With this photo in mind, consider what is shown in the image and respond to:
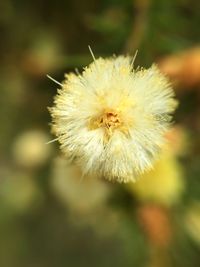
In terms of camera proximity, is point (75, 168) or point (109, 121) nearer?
point (109, 121)

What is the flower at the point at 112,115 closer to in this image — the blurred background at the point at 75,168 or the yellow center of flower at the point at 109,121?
the yellow center of flower at the point at 109,121

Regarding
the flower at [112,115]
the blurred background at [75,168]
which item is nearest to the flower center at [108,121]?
the flower at [112,115]

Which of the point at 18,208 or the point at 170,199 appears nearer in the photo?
the point at 170,199

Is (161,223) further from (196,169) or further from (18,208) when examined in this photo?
(18,208)

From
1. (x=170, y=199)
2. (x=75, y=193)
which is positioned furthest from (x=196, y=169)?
(x=75, y=193)

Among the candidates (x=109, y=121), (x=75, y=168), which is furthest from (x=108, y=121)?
(x=75, y=168)

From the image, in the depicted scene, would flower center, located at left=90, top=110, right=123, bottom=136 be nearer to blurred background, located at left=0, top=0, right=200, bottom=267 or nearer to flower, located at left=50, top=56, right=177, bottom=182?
flower, located at left=50, top=56, right=177, bottom=182

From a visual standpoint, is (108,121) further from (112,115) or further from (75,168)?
(75,168)
